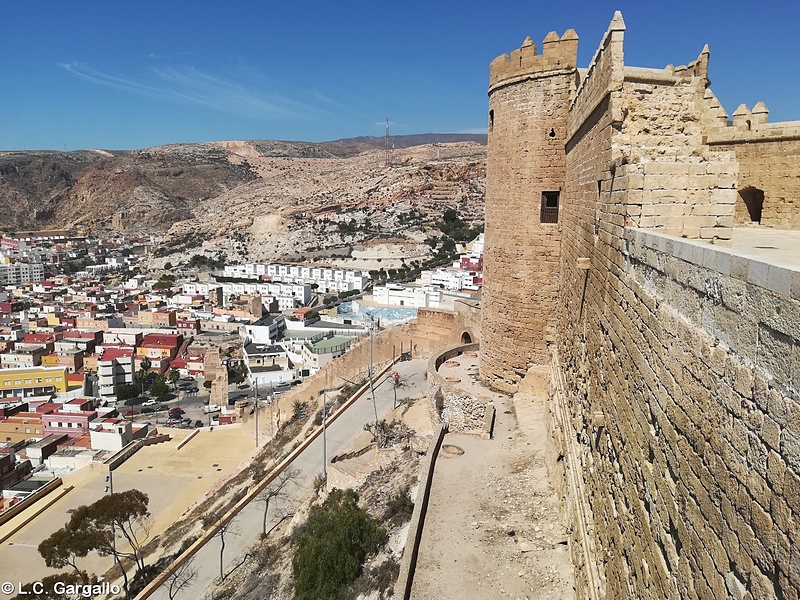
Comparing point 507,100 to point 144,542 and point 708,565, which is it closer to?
point 708,565

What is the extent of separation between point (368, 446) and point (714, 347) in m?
12.8

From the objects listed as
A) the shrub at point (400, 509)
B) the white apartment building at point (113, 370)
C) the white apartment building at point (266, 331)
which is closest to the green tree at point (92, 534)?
the shrub at point (400, 509)

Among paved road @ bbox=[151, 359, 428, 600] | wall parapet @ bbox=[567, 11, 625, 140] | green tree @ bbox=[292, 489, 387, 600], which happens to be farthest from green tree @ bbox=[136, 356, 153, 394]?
wall parapet @ bbox=[567, 11, 625, 140]

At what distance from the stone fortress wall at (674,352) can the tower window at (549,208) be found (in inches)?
56.9

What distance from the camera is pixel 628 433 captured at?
10.6 feet

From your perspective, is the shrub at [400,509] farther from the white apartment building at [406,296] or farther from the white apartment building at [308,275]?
the white apartment building at [308,275]

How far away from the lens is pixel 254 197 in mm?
98688

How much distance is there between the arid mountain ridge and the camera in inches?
2864

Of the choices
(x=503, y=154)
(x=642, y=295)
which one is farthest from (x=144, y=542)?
(x=642, y=295)

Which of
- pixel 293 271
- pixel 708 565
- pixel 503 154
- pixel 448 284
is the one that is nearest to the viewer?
pixel 708 565

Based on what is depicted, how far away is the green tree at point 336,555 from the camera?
8.52 m

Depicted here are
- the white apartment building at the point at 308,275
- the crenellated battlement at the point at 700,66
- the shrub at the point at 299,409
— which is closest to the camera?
the crenellated battlement at the point at 700,66

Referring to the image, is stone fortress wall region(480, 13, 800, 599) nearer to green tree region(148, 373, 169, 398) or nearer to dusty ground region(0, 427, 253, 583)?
dusty ground region(0, 427, 253, 583)

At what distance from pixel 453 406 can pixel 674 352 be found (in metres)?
7.18
